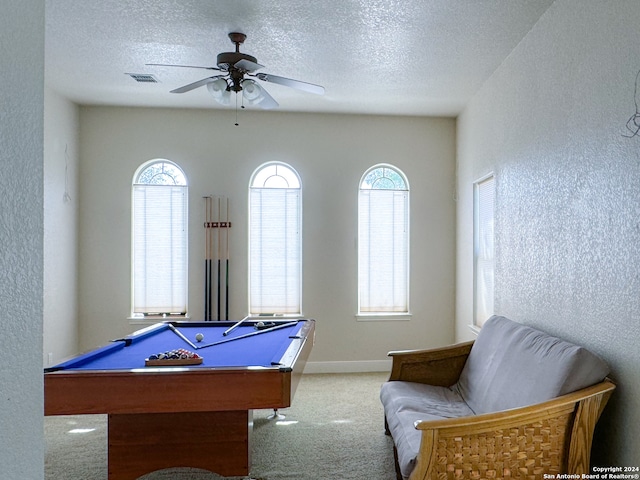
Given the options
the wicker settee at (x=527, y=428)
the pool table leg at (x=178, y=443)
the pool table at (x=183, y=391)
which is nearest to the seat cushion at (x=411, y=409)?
the wicker settee at (x=527, y=428)

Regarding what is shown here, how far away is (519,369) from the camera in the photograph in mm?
2295

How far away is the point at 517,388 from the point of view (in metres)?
2.21

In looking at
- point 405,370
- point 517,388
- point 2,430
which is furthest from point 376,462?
point 2,430

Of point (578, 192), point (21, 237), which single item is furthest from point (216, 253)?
point (21, 237)

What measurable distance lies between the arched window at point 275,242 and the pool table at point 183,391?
127 centimetres

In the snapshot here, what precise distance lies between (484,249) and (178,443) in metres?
3.07

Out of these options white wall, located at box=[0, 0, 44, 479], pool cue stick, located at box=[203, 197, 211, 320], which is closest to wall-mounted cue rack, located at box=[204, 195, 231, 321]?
pool cue stick, located at box=[203, 197, 211, 320]

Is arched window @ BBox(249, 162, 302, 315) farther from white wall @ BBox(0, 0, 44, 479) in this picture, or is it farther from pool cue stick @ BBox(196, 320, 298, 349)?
white wall @ BBox(0, 0, 44, 479)

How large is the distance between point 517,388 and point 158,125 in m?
4.21

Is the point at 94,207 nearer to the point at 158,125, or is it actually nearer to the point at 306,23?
the point at 158,125

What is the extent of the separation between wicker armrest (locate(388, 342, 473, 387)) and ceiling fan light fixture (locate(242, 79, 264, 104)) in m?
1.99

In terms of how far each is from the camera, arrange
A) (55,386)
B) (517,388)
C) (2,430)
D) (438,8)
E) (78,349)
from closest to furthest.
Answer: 1. (2,430)
2. (55,386)
3. (517,388)
4. (438,8)
5. (78,349)

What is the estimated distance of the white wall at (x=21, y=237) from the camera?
0.71m

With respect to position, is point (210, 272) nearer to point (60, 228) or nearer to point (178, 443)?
point (60, 228)
